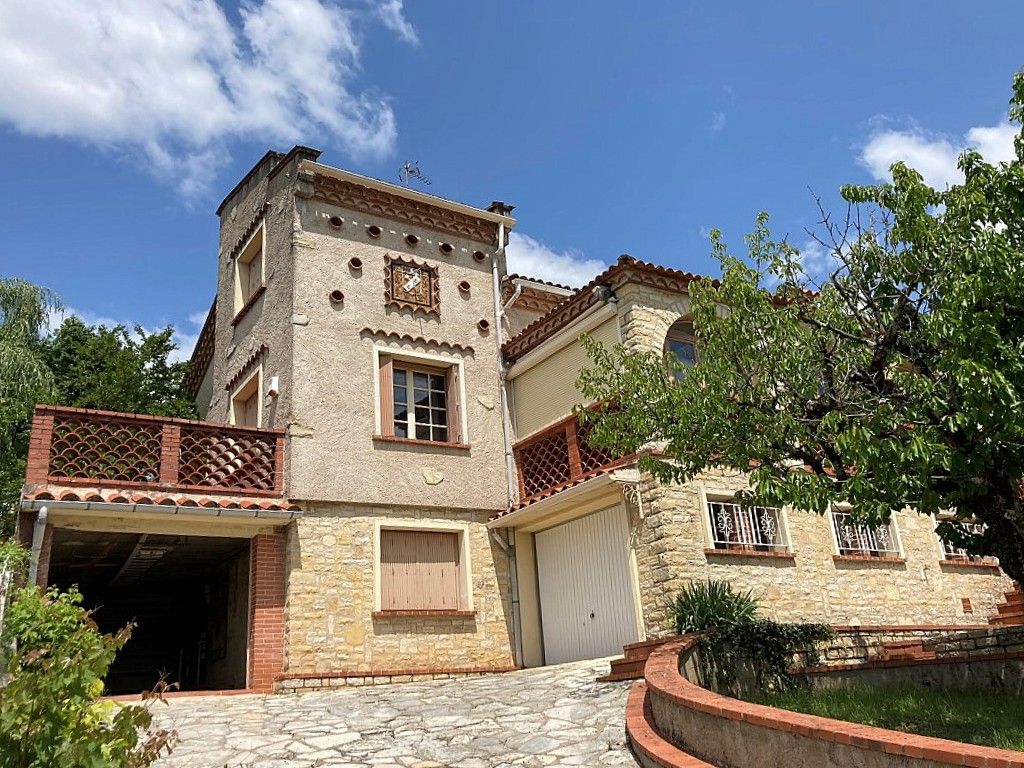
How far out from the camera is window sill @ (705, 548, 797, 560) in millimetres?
11648

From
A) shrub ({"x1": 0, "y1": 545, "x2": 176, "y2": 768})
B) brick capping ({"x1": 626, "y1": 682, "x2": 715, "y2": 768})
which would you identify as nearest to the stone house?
brick capping ({"x1": 626, "y1": 682, "x2": 715, "y2": 768})

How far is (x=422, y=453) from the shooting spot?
→ 1360 cm

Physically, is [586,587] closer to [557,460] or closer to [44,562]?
[557,460]

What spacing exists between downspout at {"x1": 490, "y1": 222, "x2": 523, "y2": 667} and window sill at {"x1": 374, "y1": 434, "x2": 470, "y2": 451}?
0.88 meters

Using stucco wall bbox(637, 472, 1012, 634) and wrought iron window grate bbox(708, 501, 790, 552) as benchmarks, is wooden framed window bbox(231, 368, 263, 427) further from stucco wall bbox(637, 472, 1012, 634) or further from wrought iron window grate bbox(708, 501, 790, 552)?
wrought iron window grate bbox(708, 501, 790, 552)

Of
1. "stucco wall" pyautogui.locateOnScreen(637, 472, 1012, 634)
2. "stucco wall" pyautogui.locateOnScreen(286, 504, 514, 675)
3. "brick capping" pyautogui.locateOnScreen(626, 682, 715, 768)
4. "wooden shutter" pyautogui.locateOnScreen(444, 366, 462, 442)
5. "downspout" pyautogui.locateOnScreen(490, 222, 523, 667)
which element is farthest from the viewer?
"wooden shutter" pyautogui.locateOnScreen(444, 366, 462, 442)

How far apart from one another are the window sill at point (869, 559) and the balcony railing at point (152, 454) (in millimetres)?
8578

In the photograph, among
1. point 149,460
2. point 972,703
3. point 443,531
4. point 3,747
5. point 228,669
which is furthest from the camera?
point 228,669

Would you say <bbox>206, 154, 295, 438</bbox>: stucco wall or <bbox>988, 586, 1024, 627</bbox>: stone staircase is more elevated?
<bbox>206, 154, 295, 438</bbox>: stucco wall

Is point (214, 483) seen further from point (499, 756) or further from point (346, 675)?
point (499, 756)

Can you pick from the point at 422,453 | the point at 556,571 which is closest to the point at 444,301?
the point at 422,453

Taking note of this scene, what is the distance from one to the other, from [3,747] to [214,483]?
892cm

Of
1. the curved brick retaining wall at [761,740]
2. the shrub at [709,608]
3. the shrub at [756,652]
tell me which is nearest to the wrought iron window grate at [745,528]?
the shrub at [709,608]

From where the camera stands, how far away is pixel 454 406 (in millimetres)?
14328
